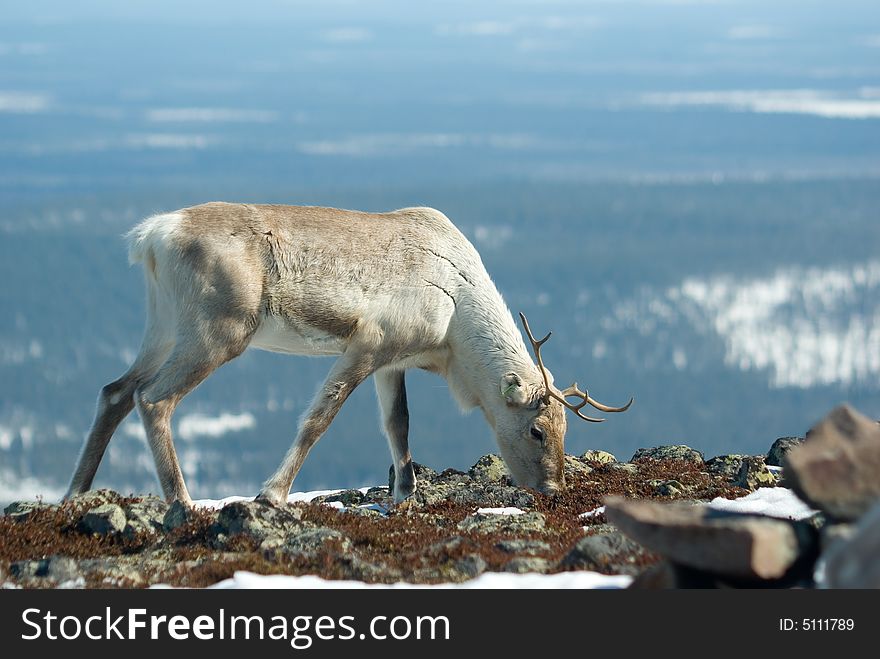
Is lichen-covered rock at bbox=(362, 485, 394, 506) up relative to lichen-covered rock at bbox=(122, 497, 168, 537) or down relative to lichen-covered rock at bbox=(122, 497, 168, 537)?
down

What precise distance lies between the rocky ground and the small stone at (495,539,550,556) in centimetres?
2

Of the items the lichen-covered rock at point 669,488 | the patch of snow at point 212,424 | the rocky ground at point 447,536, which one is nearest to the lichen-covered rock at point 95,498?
the rocky ground at point 447,536

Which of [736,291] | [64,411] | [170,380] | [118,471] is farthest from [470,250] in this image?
[736,291]

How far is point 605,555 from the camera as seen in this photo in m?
8.46

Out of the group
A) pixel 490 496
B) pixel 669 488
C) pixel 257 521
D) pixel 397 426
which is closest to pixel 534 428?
pixel 490 496

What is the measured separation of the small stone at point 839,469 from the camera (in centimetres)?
697

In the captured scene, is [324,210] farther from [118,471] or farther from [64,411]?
[64,411]

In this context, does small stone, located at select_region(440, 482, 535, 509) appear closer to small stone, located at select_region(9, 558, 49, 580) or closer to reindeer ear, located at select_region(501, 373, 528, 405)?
reindeer ear, located at select_region(501, 373, 528, 405)

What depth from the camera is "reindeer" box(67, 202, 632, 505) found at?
1127 cm

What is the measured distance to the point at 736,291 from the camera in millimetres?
175250

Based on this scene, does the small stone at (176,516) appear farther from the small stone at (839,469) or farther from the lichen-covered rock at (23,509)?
the small stone at (839,469)

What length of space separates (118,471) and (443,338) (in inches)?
3083

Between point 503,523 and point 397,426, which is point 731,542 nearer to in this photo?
point 503,523

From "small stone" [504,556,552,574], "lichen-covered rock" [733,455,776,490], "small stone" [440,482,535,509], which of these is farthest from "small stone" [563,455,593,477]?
"small stone" [504,556,552,574]
